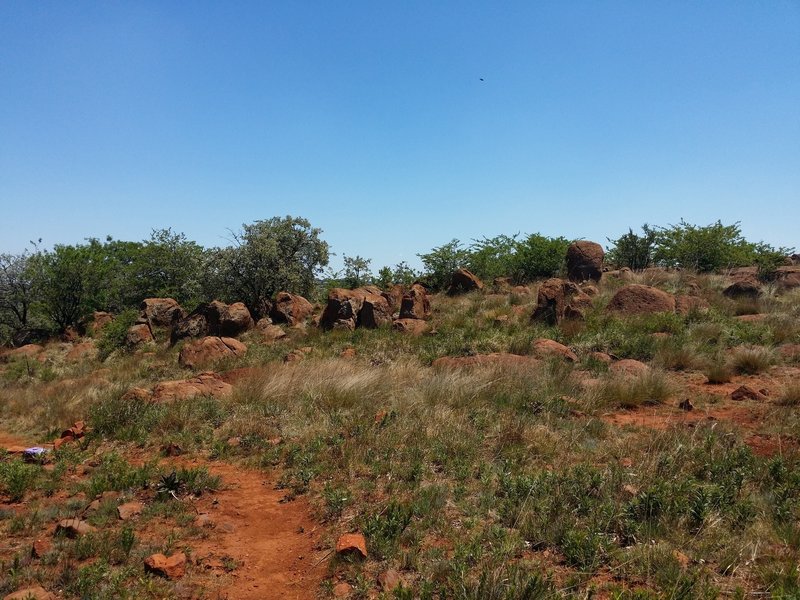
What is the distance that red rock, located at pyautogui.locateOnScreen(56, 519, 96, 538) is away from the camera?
4266mm

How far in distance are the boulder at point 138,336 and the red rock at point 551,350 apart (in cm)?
1336

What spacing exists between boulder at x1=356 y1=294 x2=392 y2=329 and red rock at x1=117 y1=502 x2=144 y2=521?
1057cm

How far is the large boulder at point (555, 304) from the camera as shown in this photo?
13406mm

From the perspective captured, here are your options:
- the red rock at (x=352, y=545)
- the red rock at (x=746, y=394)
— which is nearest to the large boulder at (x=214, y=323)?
the red rock at (x=352, y=545)

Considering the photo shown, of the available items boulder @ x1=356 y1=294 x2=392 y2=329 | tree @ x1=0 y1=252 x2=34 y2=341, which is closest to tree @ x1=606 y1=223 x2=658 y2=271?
boulder @ x1=356 y1=294 x2=392 y2=329

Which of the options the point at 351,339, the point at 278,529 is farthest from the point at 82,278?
the point at 278,529

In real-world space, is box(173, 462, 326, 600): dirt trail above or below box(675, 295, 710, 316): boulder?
below

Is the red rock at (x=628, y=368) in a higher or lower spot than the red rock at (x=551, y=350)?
lower

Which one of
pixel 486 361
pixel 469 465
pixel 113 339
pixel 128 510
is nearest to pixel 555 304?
pixel 486 361

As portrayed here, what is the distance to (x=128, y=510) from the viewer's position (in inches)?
185

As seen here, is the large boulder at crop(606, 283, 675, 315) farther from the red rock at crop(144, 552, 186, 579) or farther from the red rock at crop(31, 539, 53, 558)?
the red rock at crop(31, 539, 53, 558)

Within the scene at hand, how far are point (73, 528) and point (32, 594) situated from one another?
2.91 feet

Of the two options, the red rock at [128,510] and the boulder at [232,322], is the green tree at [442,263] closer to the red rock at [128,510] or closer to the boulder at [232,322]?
the boulder at [232,322]

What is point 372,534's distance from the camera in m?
4.07
